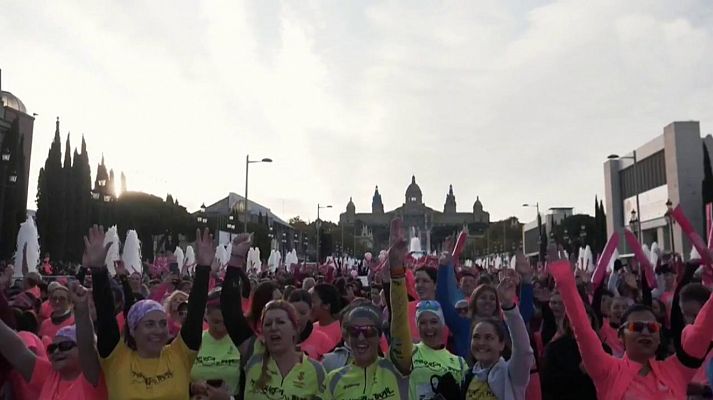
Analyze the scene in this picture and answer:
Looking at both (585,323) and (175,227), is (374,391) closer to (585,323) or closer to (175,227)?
(585,323)

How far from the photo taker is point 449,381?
4293 mm

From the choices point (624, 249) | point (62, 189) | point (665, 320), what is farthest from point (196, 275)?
point (624, 249)

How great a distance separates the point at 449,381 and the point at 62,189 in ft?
166

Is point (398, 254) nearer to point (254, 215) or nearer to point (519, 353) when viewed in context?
point (519, 353)

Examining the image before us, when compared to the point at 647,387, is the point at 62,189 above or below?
above

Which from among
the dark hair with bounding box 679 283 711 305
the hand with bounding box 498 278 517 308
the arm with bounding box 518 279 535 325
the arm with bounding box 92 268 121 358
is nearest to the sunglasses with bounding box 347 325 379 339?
the hand with bounding box 498 278 517 308

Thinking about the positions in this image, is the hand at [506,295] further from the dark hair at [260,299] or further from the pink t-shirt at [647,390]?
the dark hair at [260,299]

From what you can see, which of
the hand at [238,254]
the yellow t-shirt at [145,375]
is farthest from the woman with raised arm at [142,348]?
the hand at [238,254]

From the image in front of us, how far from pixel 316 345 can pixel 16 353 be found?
8.10 feet

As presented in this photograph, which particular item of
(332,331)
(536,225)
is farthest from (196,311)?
(536,225)

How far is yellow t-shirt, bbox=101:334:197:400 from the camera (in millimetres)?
3838

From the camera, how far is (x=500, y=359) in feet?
13.8

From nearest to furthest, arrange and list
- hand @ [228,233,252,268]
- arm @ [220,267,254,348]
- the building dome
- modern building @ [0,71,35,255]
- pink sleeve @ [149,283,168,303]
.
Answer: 1. arm @ [220,267,254,348]
2. hand @ [228,233,252,268]
3. pink sleeve @ [149,283,168,303]
4. modern building @ [0,71,35,255]
5. the building dome

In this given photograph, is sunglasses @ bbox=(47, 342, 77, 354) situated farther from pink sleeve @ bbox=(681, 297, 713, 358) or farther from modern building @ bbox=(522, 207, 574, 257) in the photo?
modern building @ bbox=(522, 207, 574, 257)
